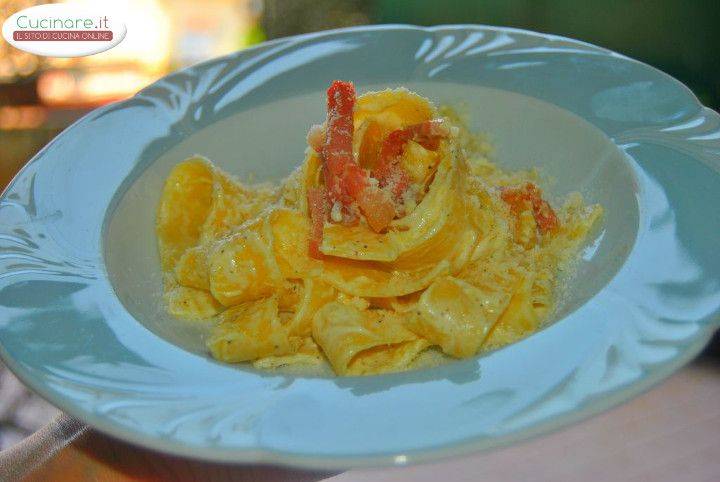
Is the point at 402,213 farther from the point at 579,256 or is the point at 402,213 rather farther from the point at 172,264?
the point at 172,264

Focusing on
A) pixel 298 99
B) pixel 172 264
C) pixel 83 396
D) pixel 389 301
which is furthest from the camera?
pixel 298 99

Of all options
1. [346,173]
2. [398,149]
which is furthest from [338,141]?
[398,149]

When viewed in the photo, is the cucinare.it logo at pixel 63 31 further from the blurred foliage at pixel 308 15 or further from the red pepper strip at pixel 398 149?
the blurred foliage at pixel 308 15

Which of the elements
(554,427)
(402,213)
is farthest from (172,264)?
(554,427)

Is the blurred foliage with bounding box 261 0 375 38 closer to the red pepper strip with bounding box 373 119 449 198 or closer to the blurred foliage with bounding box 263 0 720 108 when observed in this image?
the blurred foliage with bounding box 263 0 720 108

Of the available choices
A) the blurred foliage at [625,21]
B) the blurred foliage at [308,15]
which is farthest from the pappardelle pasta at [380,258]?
the blurred foliage at [308,15]

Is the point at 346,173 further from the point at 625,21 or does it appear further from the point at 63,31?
the point at 625,21
